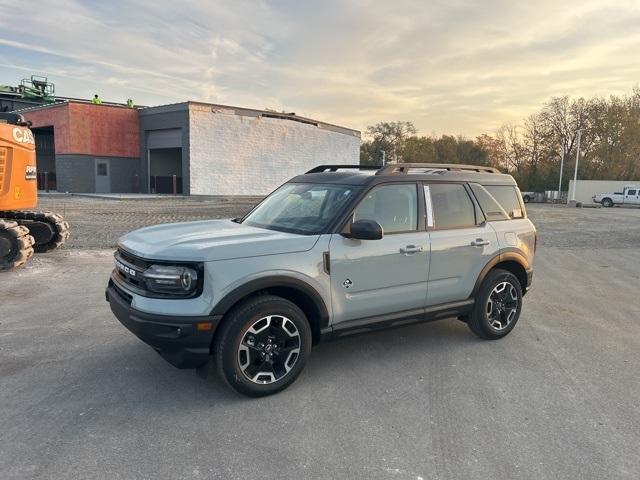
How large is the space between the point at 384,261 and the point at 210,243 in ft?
5.06

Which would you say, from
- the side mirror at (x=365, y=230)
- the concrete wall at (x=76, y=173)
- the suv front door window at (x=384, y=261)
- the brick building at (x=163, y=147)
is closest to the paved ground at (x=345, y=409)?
the suv front door window at (x=384, y=261)

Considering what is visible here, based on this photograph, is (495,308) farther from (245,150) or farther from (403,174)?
(245,150)

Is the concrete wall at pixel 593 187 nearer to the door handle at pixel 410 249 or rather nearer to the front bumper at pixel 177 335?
the door handle at pixel 410 249

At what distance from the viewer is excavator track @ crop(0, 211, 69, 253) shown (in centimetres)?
998

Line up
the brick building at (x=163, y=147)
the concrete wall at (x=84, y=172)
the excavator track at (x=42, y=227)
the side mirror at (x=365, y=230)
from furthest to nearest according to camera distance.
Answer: the concrete wall at (x=84, y=172)
the brick building at (x=163, y=147)
the excavator track at (x=42, y=227)
the side mirror at (x=365, y=230)

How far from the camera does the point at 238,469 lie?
9.23 ft

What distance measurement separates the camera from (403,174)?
4.59 metres

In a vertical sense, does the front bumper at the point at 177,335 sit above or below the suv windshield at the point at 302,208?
below

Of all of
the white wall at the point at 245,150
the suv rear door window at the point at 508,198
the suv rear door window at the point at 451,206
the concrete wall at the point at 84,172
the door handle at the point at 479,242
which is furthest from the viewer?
the white wall at the point at 245,150

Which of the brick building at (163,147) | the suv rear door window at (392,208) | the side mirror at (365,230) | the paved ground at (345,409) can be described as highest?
the brick building at (163,147)

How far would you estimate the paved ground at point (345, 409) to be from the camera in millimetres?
2879

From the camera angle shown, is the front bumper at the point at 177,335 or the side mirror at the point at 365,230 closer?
the front bumper at the point at 177,335

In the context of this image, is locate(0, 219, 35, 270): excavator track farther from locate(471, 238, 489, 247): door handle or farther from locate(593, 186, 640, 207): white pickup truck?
locate(593, 186, 640, 207): white pickup truck

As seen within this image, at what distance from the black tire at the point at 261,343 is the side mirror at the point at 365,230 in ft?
2.56
